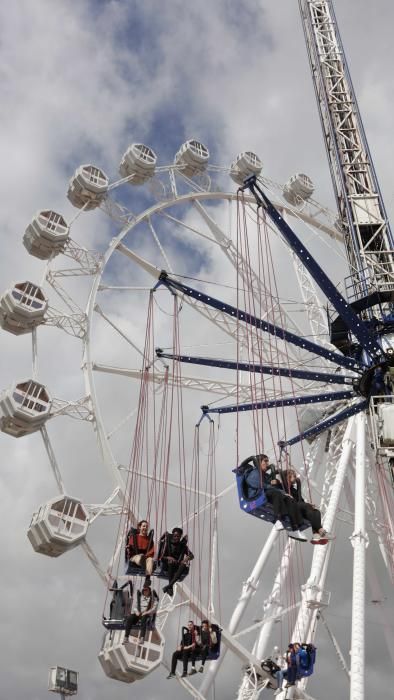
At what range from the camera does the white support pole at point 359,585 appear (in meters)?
16.8

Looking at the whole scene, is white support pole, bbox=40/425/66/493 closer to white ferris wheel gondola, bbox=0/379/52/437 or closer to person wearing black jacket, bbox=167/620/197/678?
white ferris wheel gondola, bbox=0/379/52/437

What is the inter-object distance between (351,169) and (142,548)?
1513 cm

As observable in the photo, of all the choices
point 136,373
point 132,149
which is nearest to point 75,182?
point 132,149

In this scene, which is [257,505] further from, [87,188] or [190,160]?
[190,160]

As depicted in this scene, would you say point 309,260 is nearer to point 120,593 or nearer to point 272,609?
point 120,593

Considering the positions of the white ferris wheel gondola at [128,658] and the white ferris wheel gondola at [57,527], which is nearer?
the white ferris wheel gondola at [128,658]

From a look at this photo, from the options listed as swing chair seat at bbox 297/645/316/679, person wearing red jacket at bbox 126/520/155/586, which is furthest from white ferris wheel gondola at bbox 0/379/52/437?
swing chair seat at bbox 297/645/316/679

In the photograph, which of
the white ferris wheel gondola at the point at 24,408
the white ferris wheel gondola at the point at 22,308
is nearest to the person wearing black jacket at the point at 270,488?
the white ferris wheel gondola at the point at 24,408

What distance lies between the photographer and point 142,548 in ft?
47.9

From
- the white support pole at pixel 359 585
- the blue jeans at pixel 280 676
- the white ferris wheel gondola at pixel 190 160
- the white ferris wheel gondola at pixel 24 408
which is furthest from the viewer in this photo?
the white ferris wheel gondola at pixel 190 160

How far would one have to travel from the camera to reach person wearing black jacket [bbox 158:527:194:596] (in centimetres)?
1470

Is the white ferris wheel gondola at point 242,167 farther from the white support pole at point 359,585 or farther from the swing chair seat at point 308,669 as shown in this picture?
the swing chair seat at point 308,669

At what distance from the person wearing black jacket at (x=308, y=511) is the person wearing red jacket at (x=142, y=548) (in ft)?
9.57

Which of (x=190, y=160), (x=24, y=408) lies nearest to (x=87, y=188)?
(x=190, y=160)
